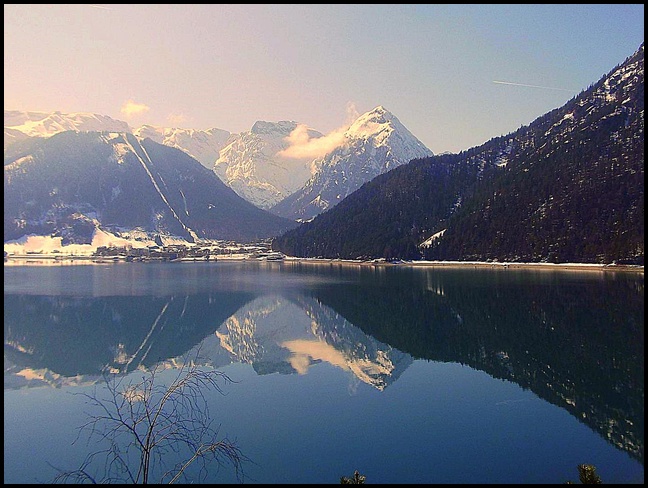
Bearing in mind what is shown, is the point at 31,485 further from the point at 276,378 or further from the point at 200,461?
the point at 276,378

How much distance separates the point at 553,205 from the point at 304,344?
396 feet

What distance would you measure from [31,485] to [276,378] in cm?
1548

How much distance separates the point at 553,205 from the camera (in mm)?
140750

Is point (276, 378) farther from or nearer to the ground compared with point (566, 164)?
nearer to the ground

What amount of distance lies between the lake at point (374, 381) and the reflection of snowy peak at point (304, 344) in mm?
205

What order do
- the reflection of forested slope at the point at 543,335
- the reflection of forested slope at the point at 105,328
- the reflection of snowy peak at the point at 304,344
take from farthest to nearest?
the reflection of forested slope at the point at 105,328, the reflection of snowy peak at the point at 304,344, the reflection of forested slope at the point at 543,335

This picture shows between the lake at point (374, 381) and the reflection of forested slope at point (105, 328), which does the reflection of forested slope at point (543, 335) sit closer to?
the lake at point (374, 381)

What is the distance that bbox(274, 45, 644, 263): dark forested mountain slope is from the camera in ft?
406

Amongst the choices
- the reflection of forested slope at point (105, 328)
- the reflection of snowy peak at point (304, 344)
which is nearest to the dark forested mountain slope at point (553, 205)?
the reflection of snowy peak at point (304, 344)

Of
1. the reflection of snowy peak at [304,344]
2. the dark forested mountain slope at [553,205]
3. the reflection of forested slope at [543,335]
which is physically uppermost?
the dark forested mountain slope at [553,205]

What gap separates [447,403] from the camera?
23.3 m

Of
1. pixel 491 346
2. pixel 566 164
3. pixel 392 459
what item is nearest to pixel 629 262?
pixel 566 164

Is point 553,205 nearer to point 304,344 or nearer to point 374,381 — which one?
point 304,344

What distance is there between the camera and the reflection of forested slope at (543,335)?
892 inches
